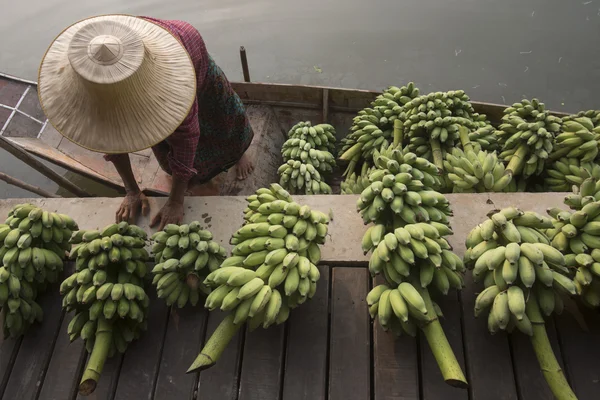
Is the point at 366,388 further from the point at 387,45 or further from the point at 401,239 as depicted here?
the point at 387,45

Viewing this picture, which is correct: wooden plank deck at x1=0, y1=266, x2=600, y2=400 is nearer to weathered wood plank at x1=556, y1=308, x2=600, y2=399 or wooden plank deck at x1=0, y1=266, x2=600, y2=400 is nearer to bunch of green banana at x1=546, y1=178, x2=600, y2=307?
weathered wood plank at x1=556, y1=308, x2=600, y2=399

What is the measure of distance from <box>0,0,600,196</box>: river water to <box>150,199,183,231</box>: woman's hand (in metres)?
4.20

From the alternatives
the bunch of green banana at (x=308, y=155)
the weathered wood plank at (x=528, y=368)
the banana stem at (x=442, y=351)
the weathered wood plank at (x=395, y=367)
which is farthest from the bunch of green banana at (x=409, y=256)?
the bunch of green banana at (x=308, y=155)

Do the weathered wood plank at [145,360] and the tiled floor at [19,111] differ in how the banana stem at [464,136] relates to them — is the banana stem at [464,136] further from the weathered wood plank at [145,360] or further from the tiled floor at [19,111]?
the tiled floor at [19,111]

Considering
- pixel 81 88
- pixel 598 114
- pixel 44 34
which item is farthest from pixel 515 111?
pixel 44 34

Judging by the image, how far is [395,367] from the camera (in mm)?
1942

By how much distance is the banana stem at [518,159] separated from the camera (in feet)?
8.87

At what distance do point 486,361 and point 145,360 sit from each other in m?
1.70

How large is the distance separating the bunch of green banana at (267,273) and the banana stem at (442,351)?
1.70 ft

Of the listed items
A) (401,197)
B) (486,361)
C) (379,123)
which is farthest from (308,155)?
(486,361)

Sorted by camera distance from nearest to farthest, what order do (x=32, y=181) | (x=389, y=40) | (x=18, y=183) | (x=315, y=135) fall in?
(x=315, y=135), (x=18, y=183), (x=32, y=181), (x=389, y=40)

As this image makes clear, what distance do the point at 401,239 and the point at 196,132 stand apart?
Answer: 4.34ft

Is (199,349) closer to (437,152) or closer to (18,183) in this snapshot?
(437,152)

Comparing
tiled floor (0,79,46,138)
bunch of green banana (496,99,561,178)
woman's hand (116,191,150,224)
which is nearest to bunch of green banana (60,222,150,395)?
woman's hand (116,191,150,224)
